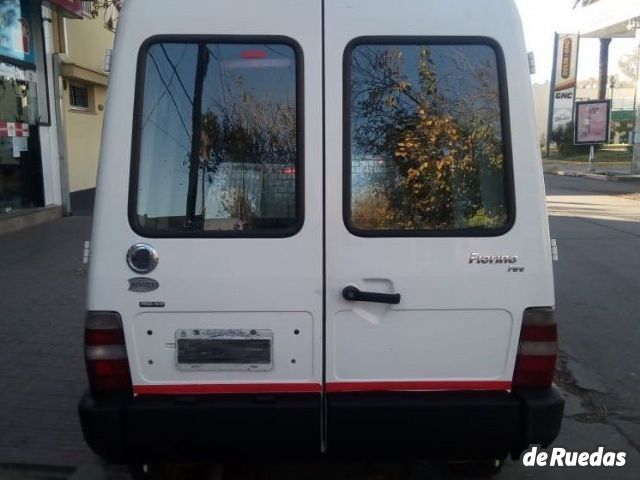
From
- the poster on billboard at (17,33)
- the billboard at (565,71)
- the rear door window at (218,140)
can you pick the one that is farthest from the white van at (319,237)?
the billboard at (565,71)

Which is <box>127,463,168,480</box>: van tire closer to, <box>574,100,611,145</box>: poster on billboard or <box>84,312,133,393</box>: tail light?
<box>84,312,133,393</box>: tail light

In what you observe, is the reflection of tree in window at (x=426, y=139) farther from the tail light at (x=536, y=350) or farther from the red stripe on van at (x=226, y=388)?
the red stripe on van at (x=226, y=388)

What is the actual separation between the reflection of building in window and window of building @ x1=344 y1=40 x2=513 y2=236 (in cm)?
1385

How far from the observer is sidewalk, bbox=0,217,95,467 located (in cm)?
412

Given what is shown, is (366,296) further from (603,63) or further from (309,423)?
(603,63)

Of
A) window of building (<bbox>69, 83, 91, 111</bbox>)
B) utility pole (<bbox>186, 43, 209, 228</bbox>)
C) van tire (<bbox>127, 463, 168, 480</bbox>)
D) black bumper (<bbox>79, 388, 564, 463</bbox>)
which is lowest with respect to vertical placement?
van tire (<bbox>127, 463, 168, 480</bbox>)

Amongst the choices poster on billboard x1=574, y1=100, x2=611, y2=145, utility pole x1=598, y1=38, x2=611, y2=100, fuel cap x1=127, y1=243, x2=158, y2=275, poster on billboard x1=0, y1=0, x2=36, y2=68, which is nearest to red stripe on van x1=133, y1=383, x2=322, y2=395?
fuel cap x1=127, y1=243, x2=158, y2=275

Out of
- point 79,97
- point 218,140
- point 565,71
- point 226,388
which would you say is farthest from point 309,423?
point 565,71

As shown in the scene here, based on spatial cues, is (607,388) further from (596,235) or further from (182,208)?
(596,235)

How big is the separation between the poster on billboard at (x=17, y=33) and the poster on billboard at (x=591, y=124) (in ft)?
87.3

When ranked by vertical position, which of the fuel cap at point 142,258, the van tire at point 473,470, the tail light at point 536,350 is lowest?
the van tire at point 473,470

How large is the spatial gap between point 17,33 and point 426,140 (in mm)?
11165

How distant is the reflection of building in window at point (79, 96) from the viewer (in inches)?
607

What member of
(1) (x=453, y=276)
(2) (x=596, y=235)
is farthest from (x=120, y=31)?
(2) (x=596, y=235)
